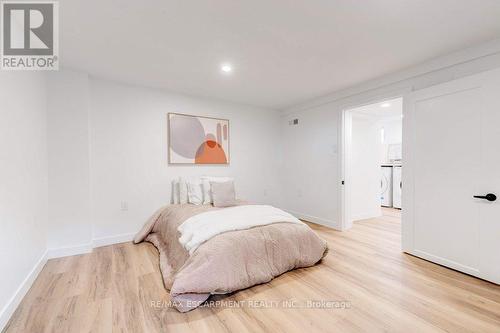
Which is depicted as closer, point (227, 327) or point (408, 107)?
point (227, 327)

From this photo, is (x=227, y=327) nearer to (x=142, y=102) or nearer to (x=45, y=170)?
(x=45, y=170)

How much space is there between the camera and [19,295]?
5.88 ft

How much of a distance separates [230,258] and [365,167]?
3.86 metres

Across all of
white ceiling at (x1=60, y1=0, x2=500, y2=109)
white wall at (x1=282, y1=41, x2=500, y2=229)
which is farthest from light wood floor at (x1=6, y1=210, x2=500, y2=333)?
white ceiling at (x1=60, y1=0, x2=500, y2=109)

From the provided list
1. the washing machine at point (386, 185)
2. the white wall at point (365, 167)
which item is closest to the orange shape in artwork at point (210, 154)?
the white wall at point (365, 167)

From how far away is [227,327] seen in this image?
5.02ft

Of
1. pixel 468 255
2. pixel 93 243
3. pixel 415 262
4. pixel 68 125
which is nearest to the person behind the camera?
pixel 468 255

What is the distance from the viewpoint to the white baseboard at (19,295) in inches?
60.9

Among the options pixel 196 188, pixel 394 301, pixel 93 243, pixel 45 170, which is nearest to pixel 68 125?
pixel 45 170

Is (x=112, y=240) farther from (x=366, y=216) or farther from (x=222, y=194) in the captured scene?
(x=366, y=216)

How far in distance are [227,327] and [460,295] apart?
2.03 meters

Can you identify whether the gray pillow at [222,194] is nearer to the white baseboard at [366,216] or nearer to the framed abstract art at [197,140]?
the framed abstract art at [197,140]

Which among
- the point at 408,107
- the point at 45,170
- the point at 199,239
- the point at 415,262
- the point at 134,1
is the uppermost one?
the point at 134,1
